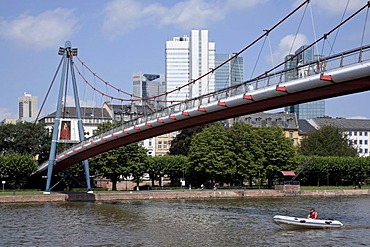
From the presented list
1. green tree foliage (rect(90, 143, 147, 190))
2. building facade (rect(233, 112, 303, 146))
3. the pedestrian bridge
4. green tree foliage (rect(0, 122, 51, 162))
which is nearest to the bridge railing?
the pedestrian bridge

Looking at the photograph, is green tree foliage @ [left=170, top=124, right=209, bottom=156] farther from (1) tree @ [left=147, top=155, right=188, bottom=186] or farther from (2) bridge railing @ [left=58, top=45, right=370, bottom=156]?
(2) bridge railing @ [left=58, top=45, right=370, bottom=156]

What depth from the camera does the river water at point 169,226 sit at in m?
34.5

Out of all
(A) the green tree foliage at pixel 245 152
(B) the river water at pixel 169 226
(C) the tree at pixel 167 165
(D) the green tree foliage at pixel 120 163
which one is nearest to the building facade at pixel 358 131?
(A) the green tree foliage at pixel 245 152

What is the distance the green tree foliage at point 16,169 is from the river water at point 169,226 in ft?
67.1

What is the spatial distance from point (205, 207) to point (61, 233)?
21326 mm

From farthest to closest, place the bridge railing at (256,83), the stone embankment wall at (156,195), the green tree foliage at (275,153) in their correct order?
the green tree foliage at (275,153) < the stone embankment wall at (156,195) < the bridge railing at (256,83)

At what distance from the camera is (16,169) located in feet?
261

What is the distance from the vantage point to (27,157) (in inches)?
3206

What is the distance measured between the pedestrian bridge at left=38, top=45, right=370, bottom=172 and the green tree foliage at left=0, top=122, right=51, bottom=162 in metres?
44.5

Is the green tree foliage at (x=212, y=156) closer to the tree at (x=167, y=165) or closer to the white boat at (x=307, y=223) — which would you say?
the tree at (x=167, y=165)

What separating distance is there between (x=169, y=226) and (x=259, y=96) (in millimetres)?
10132

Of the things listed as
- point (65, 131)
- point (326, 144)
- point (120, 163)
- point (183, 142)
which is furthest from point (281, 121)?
point (65, 131)

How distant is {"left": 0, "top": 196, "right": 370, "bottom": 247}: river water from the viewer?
113 ft

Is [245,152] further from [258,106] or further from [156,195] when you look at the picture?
[258,106]
